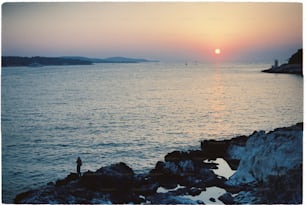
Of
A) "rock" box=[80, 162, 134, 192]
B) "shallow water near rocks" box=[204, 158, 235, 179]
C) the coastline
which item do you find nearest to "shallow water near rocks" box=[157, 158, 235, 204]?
"shallow water near rocks" box=[204, 158, 235, 179]

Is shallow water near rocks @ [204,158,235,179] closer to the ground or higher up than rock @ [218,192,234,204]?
closer to the ground

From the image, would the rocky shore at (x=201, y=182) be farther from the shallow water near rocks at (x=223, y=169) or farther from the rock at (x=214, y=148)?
the rock at (x=214, y=148)

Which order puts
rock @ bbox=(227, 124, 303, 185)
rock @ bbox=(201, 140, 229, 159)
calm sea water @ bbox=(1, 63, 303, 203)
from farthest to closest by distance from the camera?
rock @ bbox=(201, 140, 229, 159), calm sea water @ bbox=(1, 63, 303, 203), rock @ bbox=(227, 124, 303, 185)

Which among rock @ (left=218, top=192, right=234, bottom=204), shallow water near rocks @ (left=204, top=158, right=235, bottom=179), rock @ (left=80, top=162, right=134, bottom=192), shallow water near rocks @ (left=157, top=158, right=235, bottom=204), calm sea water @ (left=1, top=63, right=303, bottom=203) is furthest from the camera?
calm sea water @ (left=1, top=63, right=303, bottom=203)

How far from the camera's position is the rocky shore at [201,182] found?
249 inches

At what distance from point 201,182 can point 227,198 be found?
1156mm

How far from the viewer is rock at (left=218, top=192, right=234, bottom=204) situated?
6809 mm

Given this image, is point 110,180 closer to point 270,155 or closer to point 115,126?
point 270,155

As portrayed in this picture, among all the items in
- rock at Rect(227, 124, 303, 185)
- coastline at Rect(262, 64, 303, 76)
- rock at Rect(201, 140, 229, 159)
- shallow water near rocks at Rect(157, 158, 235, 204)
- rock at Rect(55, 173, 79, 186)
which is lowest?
shallow water near rocks at Rect(157, 158, 235, 204)

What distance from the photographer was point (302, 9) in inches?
217

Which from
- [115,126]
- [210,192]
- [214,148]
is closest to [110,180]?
[210,192]

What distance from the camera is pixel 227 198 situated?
22.7 ft

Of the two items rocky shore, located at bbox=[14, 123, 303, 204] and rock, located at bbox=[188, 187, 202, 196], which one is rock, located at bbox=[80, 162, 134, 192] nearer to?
rocky shore, located at bbox=[14, 123, 303, 204]

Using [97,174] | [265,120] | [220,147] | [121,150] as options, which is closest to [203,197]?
[97,174]
